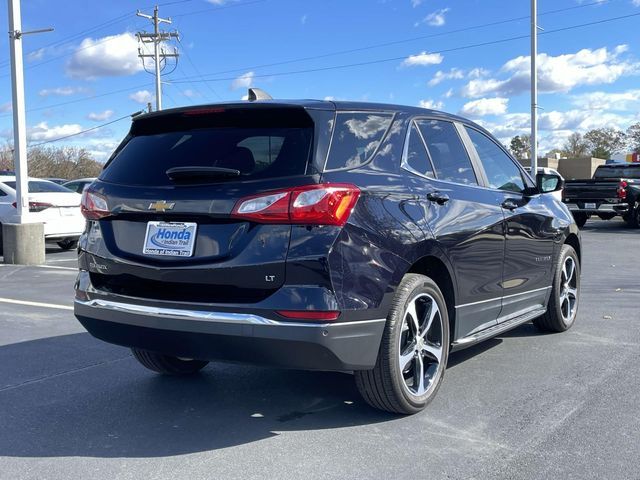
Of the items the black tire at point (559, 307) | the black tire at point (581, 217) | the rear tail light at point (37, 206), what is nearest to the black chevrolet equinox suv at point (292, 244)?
the black tire at point (559, 307)

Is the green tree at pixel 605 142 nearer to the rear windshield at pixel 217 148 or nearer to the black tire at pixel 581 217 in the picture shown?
the black tire at pixel 581 217

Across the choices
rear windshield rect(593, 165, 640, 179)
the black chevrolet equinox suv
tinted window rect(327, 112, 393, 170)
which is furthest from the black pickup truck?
tinted window rect(327, 112, 393, 170)

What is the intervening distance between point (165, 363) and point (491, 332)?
7.50 feet

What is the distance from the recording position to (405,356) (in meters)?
3.76

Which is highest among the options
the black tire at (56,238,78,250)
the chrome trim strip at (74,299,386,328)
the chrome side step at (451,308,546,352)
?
the chrome trim strip at (74,299,386,328)

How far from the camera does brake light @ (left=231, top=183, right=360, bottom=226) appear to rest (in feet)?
10.5

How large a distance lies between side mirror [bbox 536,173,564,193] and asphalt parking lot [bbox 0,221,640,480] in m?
1.31

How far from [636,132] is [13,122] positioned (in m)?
87.8

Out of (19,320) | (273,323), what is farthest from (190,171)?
(19,320)

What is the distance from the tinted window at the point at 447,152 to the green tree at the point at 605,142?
90672 millimetres

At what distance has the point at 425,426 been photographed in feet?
12.2

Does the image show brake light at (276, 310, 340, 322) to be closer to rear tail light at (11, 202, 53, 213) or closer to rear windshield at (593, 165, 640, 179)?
rear tail light at (11, 202, 53, 213)

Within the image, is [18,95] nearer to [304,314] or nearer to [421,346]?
[421,346]

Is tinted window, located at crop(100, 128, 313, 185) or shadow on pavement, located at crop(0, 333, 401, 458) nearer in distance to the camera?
tinted window, located at crop(100, 128, 313, 185)
